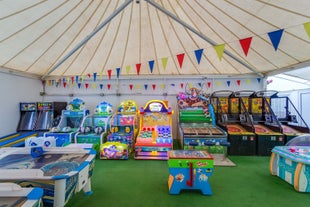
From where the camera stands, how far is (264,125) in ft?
16.1

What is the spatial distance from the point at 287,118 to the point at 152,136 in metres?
4.54

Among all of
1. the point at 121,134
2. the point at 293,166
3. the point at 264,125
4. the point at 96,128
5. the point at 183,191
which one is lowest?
the point at 183,191

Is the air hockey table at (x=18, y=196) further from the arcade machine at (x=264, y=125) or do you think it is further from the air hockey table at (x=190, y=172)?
the arcade machine at (x=264, y=125)

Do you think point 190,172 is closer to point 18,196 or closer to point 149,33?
point 18,196

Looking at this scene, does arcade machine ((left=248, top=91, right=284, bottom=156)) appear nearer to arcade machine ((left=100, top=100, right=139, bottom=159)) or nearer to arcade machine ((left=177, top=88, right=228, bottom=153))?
arcade machine ((left=177, top=88, right=228, bottom=153))

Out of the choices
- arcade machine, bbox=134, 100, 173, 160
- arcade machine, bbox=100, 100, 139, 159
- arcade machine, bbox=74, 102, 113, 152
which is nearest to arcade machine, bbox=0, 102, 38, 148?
arcade machine, bbox=74, 102, 113, 152

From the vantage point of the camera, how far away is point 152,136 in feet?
14.4

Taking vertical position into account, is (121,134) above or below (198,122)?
below

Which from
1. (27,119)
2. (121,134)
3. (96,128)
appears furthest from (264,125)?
(27,119)

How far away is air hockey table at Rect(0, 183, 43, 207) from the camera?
3.91 feet

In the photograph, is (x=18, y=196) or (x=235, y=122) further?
(x=235, y=122)

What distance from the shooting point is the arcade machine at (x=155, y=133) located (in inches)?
160

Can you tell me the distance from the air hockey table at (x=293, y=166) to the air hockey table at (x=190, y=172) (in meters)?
1.53

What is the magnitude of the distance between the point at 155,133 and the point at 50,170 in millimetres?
2952
